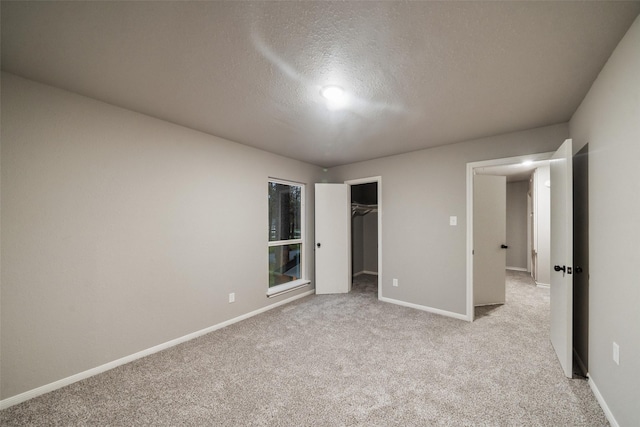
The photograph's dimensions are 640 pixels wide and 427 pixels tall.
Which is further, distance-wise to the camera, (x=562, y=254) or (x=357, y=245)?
(x=357, y=245)

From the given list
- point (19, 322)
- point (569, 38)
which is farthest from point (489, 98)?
point (19, 322)

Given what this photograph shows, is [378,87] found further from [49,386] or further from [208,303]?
[49,386]

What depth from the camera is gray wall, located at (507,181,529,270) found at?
248 inches

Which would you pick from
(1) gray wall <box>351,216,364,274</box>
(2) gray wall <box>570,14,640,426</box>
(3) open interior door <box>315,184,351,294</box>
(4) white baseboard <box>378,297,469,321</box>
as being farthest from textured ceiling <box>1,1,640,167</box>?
(1) gray wall <box>351,216,364,274</box>

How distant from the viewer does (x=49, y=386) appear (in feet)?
6.19

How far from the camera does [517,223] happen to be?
21.1 feet

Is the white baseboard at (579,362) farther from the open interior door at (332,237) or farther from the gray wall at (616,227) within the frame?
the open interior door at (332,237)

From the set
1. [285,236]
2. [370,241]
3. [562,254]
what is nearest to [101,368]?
[285,236]

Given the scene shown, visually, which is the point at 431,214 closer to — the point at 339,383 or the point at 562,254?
the point at 562,254

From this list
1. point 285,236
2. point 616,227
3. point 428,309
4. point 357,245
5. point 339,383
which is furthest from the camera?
point 357,245

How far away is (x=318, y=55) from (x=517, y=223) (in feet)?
23.5

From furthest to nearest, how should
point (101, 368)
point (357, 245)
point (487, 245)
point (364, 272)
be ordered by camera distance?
point (364, 272)
point (357, 245)
point (487, 245)
point (101, 368)

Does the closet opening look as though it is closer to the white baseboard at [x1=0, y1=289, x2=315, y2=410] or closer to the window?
the window

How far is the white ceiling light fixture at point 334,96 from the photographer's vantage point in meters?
1.95
